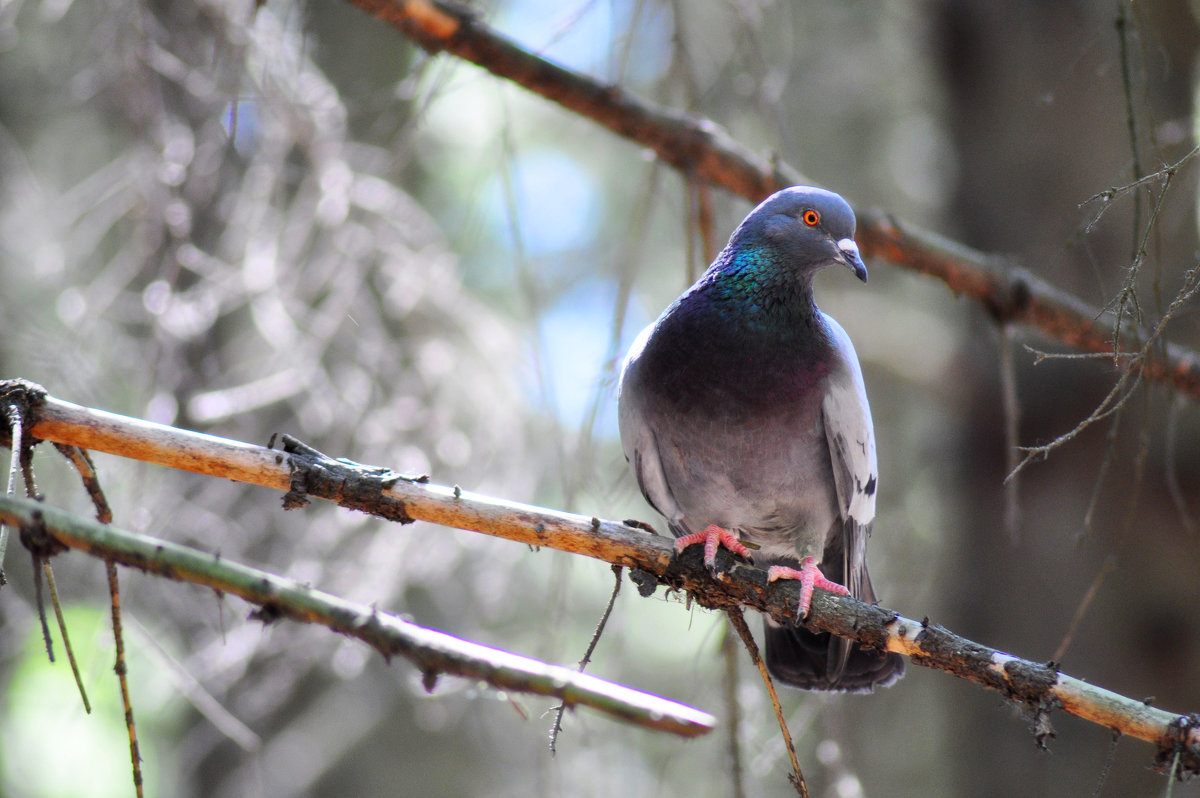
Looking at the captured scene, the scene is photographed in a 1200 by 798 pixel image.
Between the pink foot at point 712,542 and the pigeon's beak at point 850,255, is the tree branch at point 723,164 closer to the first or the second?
the pigeon's beak at point 850,255

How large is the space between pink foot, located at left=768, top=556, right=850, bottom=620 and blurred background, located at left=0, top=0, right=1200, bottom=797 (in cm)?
35

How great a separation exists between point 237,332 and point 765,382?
4.53 metres

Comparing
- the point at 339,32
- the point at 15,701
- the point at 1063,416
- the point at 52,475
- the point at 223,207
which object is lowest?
the point at 15,701

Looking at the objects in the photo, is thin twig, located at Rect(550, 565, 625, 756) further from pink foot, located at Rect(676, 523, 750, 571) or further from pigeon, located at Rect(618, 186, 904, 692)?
pigeon, located at Rect(618, 186, 904, 692)

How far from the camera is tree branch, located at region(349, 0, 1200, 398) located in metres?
3.29

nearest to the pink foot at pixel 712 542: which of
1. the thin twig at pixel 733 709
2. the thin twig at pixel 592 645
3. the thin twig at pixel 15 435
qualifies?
the thin twig at pixel 733 709

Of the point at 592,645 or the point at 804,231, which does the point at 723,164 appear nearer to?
the point at 804,231

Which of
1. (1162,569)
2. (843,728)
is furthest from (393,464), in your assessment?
(1162,569)

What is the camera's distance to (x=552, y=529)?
216cm

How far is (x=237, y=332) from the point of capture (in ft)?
21.4

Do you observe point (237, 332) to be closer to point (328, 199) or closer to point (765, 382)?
point (328, 199)

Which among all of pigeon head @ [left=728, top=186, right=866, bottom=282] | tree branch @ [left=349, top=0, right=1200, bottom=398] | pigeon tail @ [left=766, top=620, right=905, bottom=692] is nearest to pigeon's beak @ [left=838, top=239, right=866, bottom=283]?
pigeon head @ [left=728, top=186, right=866, bottom=282]

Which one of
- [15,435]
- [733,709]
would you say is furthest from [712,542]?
[15,435]

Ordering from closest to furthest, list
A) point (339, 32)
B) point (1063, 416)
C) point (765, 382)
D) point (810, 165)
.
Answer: point (765, 382) → point (1063, 416) → point (339, 32) → point (810, 165)
